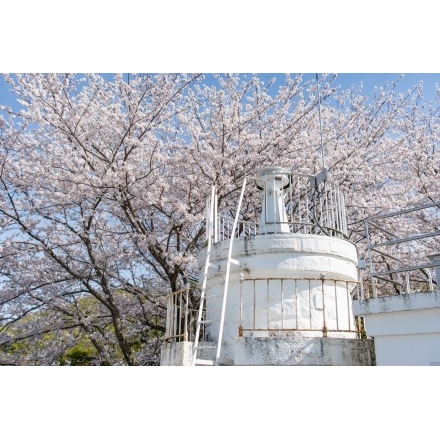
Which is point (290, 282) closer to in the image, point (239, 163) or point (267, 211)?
point (267, 211)

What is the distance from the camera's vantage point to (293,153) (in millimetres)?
11281

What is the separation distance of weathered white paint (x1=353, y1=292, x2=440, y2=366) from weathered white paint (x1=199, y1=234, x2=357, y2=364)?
1.37 m

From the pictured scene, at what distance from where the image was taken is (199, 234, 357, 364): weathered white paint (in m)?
6.38

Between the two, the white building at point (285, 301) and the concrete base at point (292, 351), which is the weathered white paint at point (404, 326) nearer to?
the white building at point (285, 301)

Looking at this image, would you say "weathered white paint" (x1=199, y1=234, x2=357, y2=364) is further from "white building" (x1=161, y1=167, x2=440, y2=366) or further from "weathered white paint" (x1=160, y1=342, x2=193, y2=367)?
"weathered white paint" (x1=160, y1=342, x2=193, y2=367)

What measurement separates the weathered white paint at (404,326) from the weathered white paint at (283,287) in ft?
4.50

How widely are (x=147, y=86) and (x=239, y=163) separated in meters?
2.73

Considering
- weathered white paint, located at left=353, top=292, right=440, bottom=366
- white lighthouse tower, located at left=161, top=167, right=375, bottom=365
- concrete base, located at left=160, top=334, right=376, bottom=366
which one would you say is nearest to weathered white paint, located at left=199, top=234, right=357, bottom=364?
white lighthouse tower, located at left=161, top=167, right=375, bottom=365

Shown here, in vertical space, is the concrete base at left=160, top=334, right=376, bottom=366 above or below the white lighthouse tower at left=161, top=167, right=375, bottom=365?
below

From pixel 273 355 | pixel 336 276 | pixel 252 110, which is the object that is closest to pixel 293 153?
pixel 252 110

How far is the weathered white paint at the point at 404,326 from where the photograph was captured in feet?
14.8

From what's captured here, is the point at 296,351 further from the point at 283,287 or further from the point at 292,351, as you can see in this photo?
the point at 283,287

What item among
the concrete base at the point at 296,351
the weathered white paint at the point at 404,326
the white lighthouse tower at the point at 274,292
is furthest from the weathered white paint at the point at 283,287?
the weathered white paint at the point at 404,326

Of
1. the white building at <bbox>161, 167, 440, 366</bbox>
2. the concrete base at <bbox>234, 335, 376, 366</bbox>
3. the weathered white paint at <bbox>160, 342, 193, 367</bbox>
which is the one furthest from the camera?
the weathered white paint at <bbox>160, 342, 193, 367</bbox>
